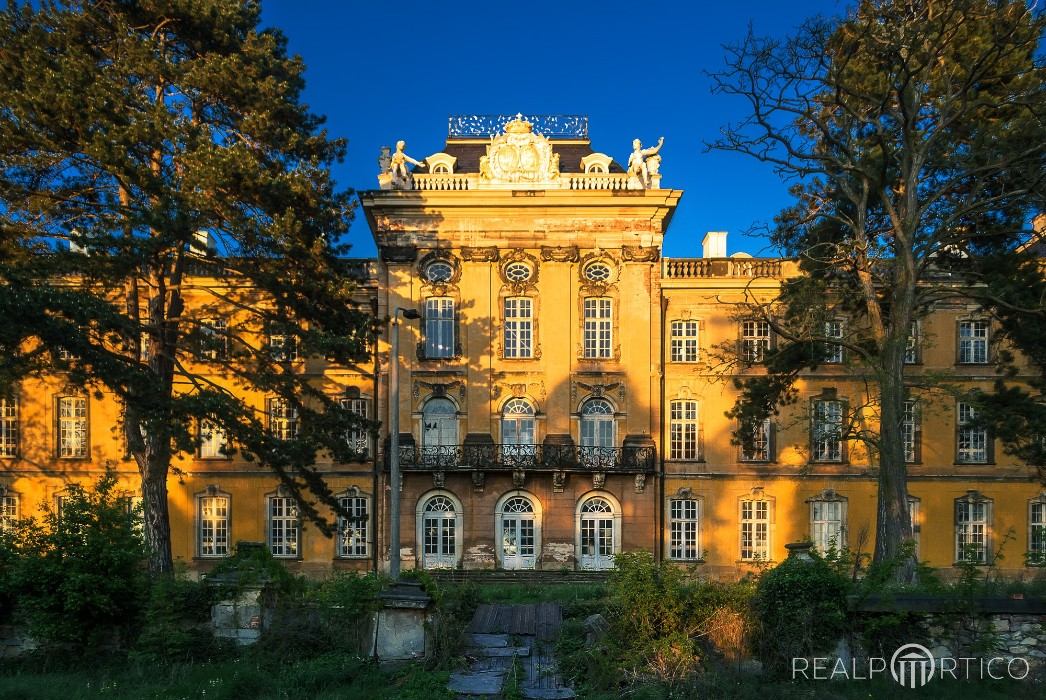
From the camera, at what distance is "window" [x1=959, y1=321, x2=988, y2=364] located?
2519cm

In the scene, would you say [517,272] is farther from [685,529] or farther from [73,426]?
[73,426]

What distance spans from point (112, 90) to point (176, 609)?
10.4m

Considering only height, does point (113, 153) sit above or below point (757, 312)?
above

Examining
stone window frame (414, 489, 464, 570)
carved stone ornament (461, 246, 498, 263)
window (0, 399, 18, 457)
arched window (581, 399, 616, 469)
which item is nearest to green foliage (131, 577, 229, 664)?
stone window frame (414, 489, 464, 570)

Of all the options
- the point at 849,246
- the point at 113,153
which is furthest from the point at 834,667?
the point at 113,153

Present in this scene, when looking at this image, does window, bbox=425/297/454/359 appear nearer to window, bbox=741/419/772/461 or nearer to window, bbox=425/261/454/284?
window, bbox=425/261/454/284

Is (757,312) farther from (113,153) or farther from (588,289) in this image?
(113,153)

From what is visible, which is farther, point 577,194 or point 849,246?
point 577,194

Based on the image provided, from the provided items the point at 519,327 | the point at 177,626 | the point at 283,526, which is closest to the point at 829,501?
the point at 519,327

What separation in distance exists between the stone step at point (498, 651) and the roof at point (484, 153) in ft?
63.7

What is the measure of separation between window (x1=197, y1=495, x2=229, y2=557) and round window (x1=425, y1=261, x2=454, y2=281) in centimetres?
1081

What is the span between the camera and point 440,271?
2512 cm

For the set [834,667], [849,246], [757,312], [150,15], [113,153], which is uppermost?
[150,15]

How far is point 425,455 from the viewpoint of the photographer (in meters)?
24.2
